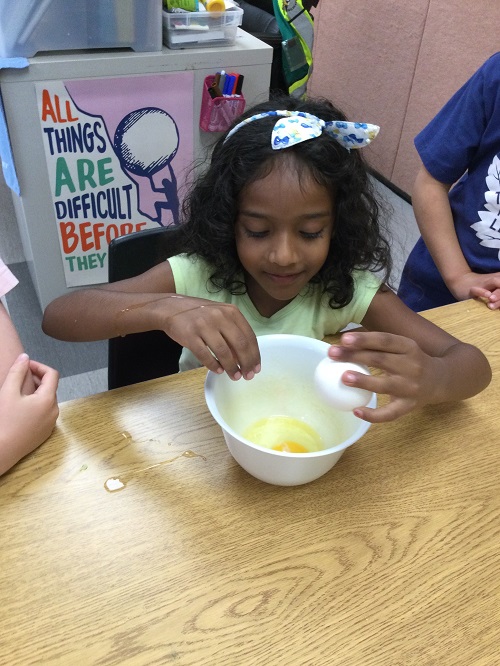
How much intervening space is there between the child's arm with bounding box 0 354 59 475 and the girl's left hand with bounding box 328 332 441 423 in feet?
1.13

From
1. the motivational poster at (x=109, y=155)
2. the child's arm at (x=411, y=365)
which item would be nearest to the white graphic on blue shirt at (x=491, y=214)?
the child's arm at (x=411, y=365)

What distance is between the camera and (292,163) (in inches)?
32.7

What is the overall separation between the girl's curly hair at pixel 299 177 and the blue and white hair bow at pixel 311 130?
17mm

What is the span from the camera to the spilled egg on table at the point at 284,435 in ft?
2.43

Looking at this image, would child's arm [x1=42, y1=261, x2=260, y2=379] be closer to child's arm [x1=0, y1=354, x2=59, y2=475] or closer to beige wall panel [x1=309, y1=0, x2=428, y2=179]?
child's arm [x1=0, y1=354, x2=59, y2=475]

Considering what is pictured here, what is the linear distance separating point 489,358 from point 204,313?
1.59ft

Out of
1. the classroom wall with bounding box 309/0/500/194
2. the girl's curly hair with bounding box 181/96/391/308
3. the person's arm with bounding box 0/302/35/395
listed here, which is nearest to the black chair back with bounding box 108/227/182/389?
the girl's curly hair with bounding box 181/96/391/308

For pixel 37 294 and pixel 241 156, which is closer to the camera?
pixel 241 156

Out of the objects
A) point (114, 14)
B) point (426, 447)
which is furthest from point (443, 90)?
point (426, 447)

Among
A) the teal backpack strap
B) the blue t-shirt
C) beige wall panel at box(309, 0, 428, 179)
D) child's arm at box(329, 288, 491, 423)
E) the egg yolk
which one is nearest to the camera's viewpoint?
child's arm at box(329, 288, 491, 423)

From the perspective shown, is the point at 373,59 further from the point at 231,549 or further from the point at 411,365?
the point at 231,549

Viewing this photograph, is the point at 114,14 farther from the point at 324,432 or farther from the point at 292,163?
the point at 324,432

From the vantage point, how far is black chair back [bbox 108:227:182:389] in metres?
0.96

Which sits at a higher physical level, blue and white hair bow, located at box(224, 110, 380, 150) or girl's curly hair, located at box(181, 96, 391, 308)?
blue and white hair bow, located at box(224, 110, 380, 150)
